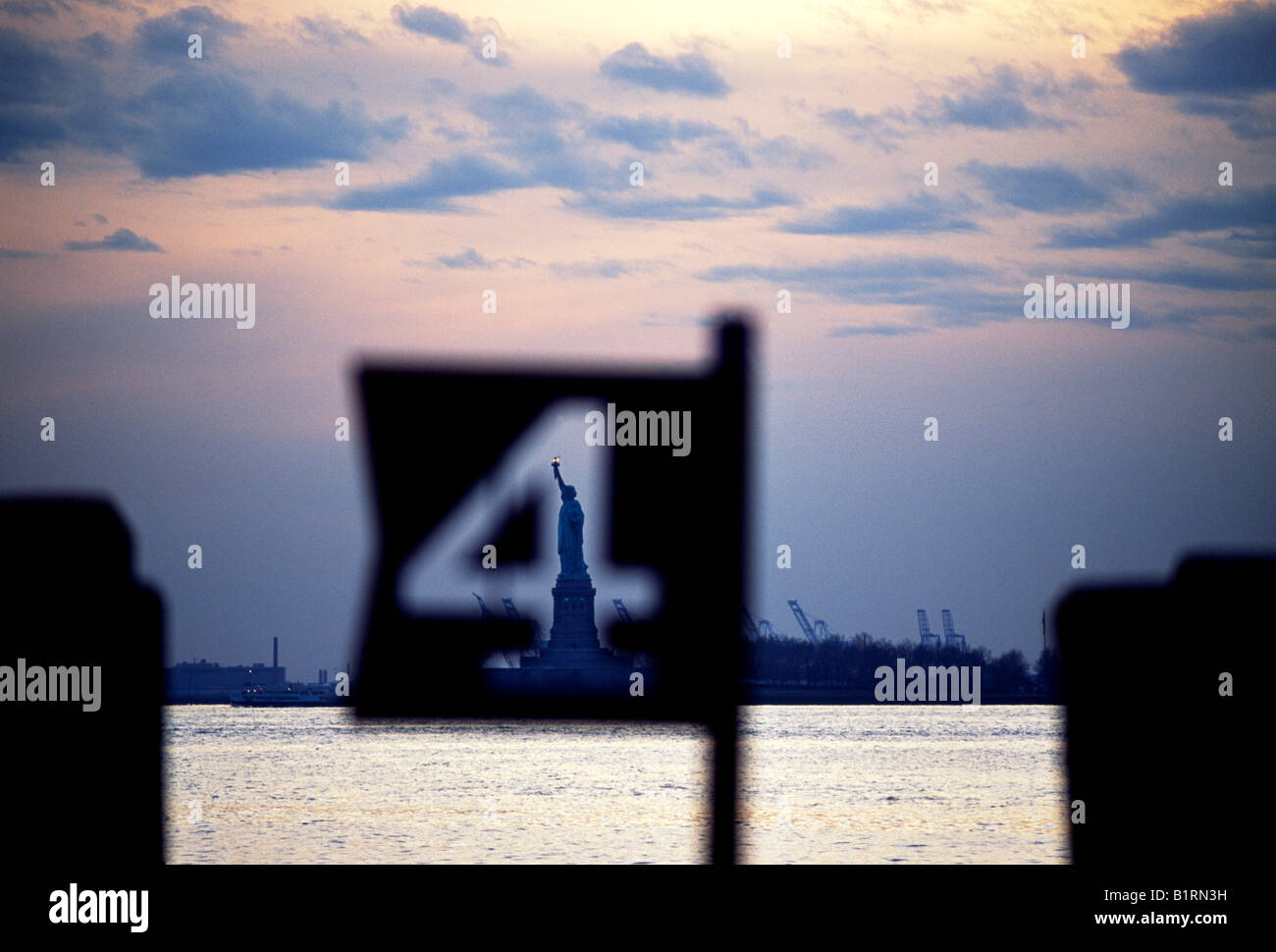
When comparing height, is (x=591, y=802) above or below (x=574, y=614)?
below

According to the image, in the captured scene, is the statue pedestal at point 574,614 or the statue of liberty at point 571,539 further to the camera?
the statue of liberty at point 571,539

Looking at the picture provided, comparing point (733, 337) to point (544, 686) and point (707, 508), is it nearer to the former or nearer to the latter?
point (707, 508)

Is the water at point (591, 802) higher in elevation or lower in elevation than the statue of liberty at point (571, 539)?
lower

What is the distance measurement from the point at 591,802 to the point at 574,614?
1169cm

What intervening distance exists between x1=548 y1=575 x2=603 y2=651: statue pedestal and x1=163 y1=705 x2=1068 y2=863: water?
2871 millimetres

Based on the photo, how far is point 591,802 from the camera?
45.8 metres

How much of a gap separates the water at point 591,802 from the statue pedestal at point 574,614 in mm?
2871

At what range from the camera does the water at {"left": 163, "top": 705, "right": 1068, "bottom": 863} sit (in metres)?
28.1

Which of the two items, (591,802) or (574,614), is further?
(591,802)

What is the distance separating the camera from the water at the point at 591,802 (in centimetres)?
2806

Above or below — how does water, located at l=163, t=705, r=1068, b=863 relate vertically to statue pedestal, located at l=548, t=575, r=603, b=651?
below

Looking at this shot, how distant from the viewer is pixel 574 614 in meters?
35.9
